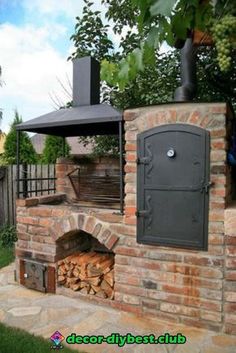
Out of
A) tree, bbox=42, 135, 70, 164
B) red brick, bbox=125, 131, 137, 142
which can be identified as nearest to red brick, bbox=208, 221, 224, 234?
red brick, bbox=125, 131, 137, 142

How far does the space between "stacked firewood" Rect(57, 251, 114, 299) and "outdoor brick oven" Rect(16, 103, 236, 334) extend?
Answer: 0.07 meters

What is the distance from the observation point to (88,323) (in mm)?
2580

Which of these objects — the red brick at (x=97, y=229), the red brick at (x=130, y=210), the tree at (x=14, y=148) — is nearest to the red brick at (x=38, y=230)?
the red brick at (x=97, y=229)

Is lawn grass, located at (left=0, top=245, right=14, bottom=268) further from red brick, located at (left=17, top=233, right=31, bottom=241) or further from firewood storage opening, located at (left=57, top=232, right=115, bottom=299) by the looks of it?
firewood storage opening, located at (left=57, top=232, right=115, bottom=299)

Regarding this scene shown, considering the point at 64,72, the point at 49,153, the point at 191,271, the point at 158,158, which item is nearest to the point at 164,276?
the point at 191,271

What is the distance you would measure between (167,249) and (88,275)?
100 centimetres

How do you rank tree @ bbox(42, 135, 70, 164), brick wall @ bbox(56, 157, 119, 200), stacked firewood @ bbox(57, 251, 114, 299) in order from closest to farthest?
stacked firewood @ bbox(57, 251, 114, 299) < brick wall @ bbox(56, 157, 119, 200) < tree @ bbox(42, 135, 70, 164)

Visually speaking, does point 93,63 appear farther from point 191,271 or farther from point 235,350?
point 235,350

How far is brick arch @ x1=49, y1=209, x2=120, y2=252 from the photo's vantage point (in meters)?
2.84

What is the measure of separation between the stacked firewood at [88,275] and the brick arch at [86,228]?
13.3 inches

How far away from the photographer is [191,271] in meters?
2.50

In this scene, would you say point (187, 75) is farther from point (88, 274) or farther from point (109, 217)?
point (88, 274)

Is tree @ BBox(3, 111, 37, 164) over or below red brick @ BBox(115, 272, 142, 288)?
over

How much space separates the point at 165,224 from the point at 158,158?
57 centimetres
